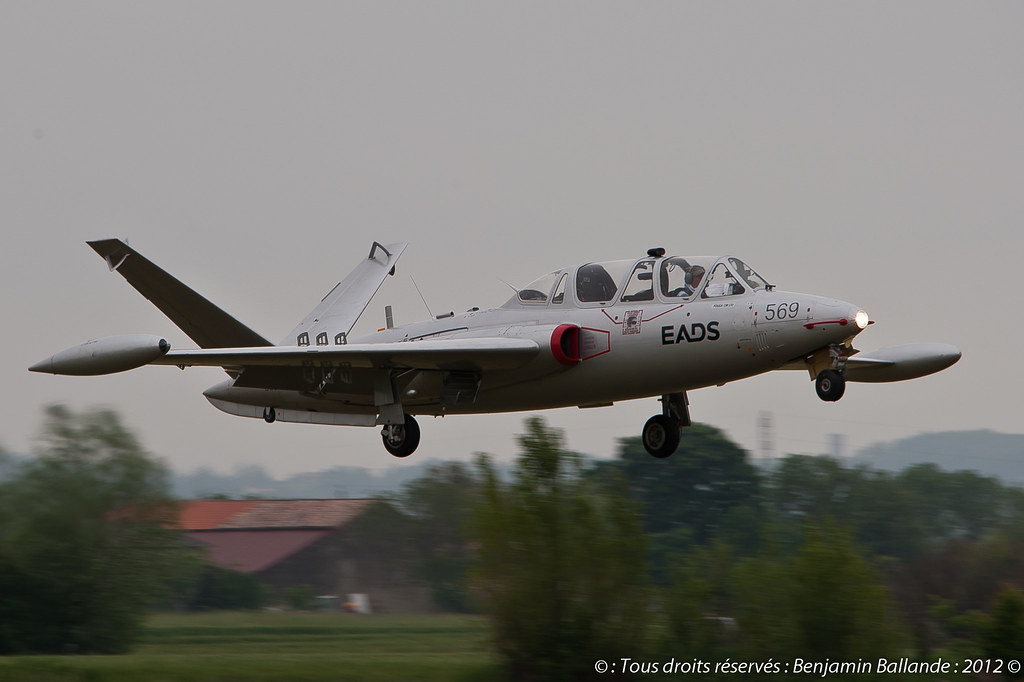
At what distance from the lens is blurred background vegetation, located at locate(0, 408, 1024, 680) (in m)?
33.5

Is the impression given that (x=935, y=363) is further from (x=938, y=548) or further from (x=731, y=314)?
(x=938, y=548)

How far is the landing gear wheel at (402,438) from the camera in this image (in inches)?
875

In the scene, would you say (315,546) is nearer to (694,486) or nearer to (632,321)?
(694,486)

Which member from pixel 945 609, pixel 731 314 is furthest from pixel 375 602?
pixel 731 314

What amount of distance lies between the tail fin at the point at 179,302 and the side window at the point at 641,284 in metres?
8.19

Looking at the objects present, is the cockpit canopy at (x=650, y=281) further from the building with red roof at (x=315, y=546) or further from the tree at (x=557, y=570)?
the building with red roof at (x=315, y=546)

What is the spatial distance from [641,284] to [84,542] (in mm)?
36277

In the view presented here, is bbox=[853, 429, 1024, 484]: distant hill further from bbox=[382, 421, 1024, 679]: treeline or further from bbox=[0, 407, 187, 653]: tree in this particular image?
bbox=[0, 407, 187, 653]: tree

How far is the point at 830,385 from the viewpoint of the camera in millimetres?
17969

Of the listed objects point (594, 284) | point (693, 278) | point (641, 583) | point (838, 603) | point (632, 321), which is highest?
point (594, 284)

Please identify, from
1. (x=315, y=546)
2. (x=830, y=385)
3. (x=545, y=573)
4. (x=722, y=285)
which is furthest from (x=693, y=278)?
(x=315, y=546)

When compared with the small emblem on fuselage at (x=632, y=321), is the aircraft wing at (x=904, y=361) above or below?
below

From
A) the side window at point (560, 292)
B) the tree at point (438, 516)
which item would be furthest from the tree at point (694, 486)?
the side window at point (560, 292)
